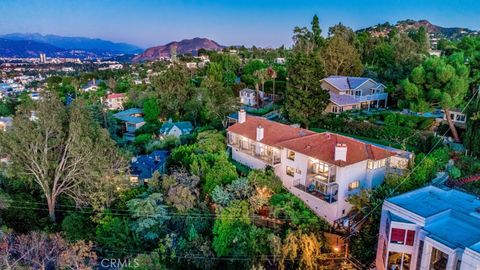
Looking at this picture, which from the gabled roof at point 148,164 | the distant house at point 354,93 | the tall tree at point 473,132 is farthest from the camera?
the distant house at point 354,93

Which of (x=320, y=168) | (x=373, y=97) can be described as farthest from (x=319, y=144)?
(x=373, y=97)

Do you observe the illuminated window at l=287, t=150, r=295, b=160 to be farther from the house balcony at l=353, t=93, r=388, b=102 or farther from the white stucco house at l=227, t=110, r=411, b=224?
the house balcony at l=353, t=93, r=388, b=102

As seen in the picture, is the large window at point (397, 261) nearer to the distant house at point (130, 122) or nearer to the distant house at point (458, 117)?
the distant house at point (458, 117)

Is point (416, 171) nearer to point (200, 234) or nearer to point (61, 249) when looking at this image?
point (200, 234)

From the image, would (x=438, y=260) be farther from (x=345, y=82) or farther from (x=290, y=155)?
A: (x=345, y=82)

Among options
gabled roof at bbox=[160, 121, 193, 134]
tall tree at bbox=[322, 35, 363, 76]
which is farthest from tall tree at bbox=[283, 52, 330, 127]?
tall tree at bbox=[322, 35, 363, 76]

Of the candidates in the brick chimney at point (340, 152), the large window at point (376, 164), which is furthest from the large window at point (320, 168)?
the large window at point (376, 164)

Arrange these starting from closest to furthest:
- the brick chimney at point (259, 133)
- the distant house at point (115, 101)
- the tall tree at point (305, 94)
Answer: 1. the brick chimney at point (259, 133)
2. the tall tree at point (305, 94)
3. the distant house at point (115, 101)
